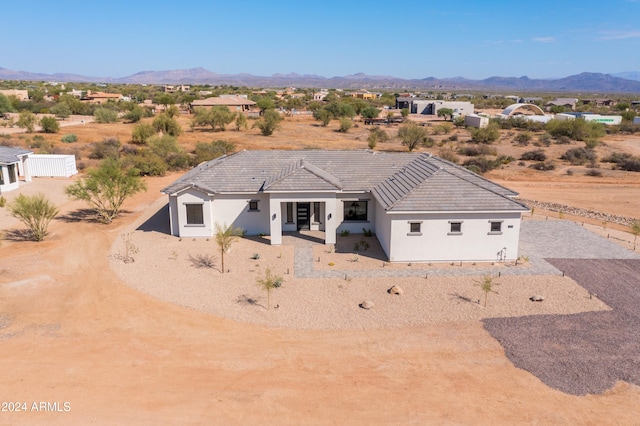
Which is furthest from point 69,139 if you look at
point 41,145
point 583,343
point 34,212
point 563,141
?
point 563,141

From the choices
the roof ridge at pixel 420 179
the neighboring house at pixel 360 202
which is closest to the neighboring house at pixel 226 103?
the neighboring house at pixel 360 202

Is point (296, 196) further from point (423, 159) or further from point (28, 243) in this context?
point (28, 243)

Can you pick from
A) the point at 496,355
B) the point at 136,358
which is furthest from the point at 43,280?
the point at 496,355

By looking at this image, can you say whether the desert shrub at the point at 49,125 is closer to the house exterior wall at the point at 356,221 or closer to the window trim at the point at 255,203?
the window trim at the point at 255,203

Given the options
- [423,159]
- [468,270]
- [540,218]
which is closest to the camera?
[468,270]

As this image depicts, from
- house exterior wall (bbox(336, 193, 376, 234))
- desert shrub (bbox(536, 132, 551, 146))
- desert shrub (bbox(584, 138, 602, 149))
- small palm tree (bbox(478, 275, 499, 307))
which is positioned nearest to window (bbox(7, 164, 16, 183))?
house exterior wall (bbox(336, 193, 376, 234))

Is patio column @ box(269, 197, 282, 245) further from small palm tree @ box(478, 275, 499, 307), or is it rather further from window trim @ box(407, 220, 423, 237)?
small palm tree @ box(478, 275, 499, 307)
